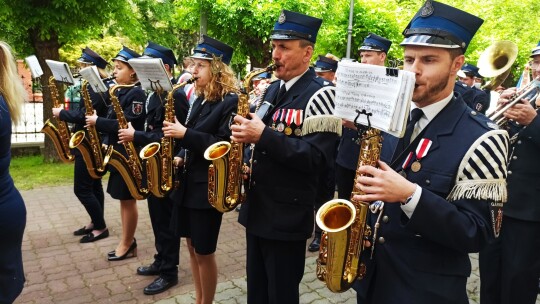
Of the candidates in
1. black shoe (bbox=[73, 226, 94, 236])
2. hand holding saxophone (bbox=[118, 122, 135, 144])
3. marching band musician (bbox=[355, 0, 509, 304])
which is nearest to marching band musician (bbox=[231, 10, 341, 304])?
marching band musician (bbox=[355, 0, 509, 304])

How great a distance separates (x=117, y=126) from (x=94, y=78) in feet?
2.78

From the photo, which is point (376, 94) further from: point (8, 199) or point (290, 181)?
point (8, 199)

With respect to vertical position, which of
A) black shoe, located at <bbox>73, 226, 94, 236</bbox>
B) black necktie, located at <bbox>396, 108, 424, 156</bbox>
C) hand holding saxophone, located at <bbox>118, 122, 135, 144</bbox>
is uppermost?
black necktie, located at <bbox>396, 108, 424, 156</bbox>

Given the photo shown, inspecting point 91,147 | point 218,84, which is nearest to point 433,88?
point 218,84

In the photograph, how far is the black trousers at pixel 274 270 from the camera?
322cm

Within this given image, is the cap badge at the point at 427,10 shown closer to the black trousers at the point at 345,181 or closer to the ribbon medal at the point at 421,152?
the ribbon medal at the point at 421,152

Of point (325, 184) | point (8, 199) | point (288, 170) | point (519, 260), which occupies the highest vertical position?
point (288, 170)

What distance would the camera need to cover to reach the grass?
9.55 m

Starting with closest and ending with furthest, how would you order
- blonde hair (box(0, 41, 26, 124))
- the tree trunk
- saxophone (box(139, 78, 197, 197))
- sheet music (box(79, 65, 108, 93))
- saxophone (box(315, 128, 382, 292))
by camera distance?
saxophone (box(315, 128, 382, 292)) → blonde hair (box(0, 41, 26, 124)) → saxophone (box(139, 78, 197, 197)) → sheet music (box(79, 65, 108, 93)) → the tree trunk

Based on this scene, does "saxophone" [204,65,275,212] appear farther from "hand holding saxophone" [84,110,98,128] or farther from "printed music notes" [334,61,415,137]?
"hand holding saxophone" [84,110,98,128]

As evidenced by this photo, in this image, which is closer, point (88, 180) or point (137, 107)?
point (137, 107)

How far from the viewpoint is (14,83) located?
3123 mm

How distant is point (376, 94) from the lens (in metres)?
2.06

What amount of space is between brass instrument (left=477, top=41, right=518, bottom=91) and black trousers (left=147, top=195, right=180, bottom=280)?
4193mm
